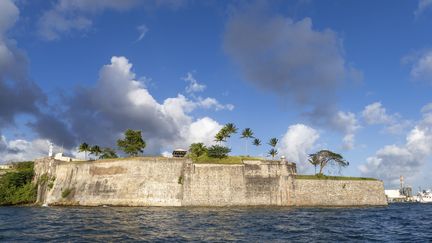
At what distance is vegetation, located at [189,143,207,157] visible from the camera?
72000mm

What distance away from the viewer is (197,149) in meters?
73.1

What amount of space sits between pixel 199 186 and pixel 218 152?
9.41m

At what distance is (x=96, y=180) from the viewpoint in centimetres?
6488

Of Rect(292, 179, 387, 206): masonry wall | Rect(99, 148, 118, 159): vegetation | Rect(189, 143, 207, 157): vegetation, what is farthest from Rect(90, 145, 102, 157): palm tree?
Rect(292, 179, 387, 206): masonry wall

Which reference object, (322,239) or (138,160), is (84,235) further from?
(138,160)

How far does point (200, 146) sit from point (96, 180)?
19.7 metres

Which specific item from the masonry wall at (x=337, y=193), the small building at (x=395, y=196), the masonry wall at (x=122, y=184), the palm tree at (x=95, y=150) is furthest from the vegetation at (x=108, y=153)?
the small building at (x=395, y=196)

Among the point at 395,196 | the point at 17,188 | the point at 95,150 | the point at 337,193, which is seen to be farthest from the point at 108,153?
the point at 395,196

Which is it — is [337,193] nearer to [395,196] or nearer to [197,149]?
[197,149]

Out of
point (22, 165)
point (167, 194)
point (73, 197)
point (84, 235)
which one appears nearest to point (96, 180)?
point (73, 197)

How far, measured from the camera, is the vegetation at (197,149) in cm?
7200

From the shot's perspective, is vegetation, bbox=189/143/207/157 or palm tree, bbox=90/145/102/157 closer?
vegetation, bbox=189/143/207/157

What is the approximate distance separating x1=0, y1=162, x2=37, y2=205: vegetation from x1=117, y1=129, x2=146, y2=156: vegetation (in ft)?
56.2

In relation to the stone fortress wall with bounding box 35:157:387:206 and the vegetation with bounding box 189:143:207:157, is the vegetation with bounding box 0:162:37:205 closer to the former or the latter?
the stone fortress wall with bounding box 35:157:387:206
